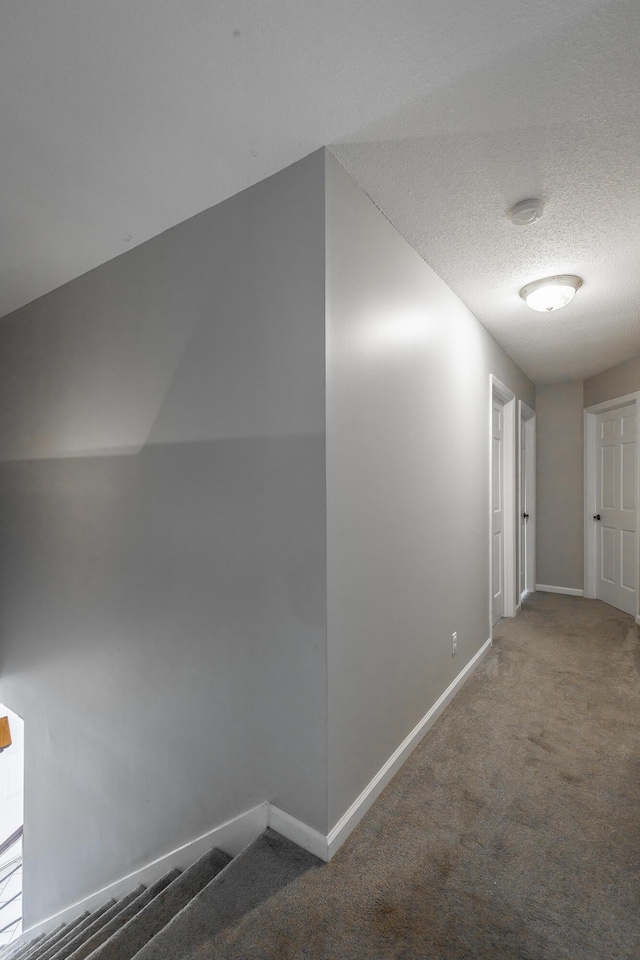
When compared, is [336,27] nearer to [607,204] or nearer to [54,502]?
[607,204]

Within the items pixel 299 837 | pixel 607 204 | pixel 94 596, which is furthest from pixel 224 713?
pixel 607 204

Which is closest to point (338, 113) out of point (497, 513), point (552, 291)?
point (552, 291)

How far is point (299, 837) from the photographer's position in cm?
165

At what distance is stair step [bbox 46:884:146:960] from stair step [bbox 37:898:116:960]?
1 cm

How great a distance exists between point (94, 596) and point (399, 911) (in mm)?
2021

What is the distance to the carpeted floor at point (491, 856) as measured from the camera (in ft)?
4.27

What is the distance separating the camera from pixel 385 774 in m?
1.96

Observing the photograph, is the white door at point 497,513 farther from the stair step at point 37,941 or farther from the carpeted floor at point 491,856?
the stair step at point 37,941

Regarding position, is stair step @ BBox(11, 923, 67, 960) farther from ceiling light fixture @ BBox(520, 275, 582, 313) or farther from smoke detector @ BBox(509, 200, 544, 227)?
ceiling light fixture @ BBox(520, 275, 582, 313)

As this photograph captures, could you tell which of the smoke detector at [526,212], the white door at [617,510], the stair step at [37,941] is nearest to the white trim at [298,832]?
the stair step at [37,941]

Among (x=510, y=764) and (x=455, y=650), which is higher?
(x=455, y=650)

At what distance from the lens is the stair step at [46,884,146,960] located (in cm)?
205

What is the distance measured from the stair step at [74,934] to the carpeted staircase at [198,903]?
0.19 metres

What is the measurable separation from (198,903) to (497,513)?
3491mm
